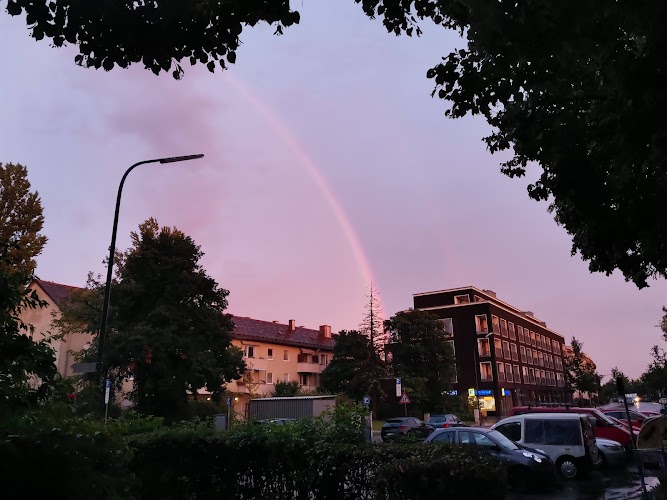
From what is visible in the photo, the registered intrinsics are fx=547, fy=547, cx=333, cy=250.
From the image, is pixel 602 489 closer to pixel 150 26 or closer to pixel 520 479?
pixel 520 479

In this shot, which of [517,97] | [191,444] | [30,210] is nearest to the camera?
[517,97]

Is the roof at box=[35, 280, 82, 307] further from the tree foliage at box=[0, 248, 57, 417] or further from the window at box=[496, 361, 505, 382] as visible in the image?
the window at box=[496, 361, 505, 382]

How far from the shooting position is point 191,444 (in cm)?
843

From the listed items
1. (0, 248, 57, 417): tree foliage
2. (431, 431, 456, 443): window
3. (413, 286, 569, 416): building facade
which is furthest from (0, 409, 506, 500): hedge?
(413, 286, 569, 416): building facade

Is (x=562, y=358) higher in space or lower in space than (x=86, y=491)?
higher

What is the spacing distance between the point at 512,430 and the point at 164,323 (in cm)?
2252

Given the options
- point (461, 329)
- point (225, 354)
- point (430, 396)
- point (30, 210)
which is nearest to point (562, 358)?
point (461, 329)

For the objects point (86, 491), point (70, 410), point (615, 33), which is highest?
point (615, 33)

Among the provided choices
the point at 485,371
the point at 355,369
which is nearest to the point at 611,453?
the point at 355,369

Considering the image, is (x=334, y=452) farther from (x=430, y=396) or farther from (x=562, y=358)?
(x=562, y=358)

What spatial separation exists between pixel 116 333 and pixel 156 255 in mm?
5452

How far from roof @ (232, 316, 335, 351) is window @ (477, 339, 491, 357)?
19.1m

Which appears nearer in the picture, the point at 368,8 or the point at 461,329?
the point at 368,8

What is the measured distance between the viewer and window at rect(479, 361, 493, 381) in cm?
6938
